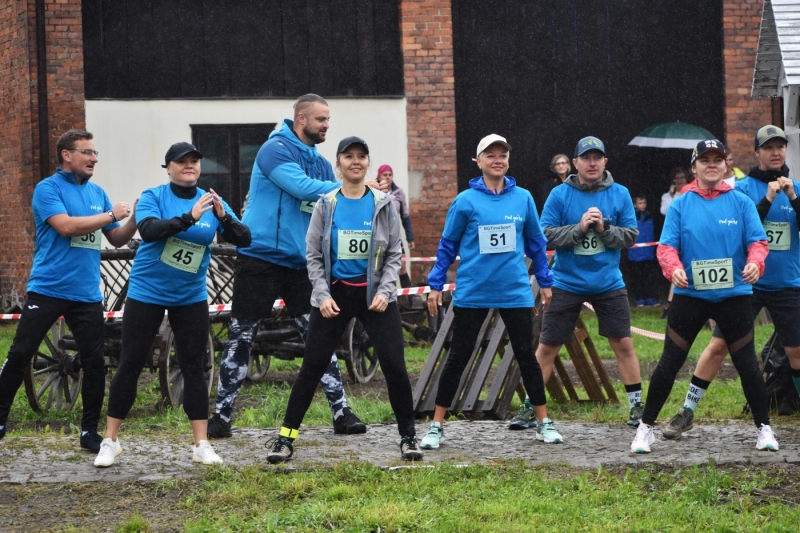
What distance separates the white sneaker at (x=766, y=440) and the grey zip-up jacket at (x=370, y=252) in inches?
88.9

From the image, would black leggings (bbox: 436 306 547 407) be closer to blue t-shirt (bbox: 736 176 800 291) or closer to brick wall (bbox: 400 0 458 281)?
blue t-shirt (bbox: 736 176 800 291)

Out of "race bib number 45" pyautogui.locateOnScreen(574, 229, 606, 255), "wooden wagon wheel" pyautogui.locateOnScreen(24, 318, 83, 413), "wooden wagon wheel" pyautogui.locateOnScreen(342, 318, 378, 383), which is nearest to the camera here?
"race bib number 45" pyautogui.locateOnScreen(574, 229, 606, 255)

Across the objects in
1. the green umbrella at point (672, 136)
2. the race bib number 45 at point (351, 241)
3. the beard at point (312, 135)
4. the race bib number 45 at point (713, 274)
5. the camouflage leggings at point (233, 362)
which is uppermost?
the green umbrella at point (672, 136)

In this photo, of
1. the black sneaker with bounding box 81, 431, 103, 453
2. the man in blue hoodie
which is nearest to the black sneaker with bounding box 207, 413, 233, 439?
the man in blue hoodie

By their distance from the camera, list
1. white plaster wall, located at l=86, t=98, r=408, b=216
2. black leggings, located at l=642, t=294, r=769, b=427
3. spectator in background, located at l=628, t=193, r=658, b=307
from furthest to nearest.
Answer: spectator in background, located at l=628, t=193, r=658, b=307 → white plaster wall, located at l=86, t=98, r=408, b=216 → black leggings, located at l=642, t=294, r=769, b=427

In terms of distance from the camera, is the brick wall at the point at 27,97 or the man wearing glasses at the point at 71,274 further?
the brick wall at the point at 27,97

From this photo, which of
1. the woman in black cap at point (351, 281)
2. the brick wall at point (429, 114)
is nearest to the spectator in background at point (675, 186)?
the brick wall at point (429, 114)

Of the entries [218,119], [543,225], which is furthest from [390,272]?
[218,119]

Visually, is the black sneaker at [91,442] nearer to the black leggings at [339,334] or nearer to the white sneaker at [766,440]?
the black leggings at [339,334]

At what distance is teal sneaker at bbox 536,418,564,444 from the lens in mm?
7133

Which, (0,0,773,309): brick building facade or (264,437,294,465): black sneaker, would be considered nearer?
(264,437,294,465): black sneaker

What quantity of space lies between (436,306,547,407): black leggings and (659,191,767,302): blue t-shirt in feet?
3.10

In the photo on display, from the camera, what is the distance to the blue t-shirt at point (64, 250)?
276 inches

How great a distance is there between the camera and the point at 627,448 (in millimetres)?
6938
